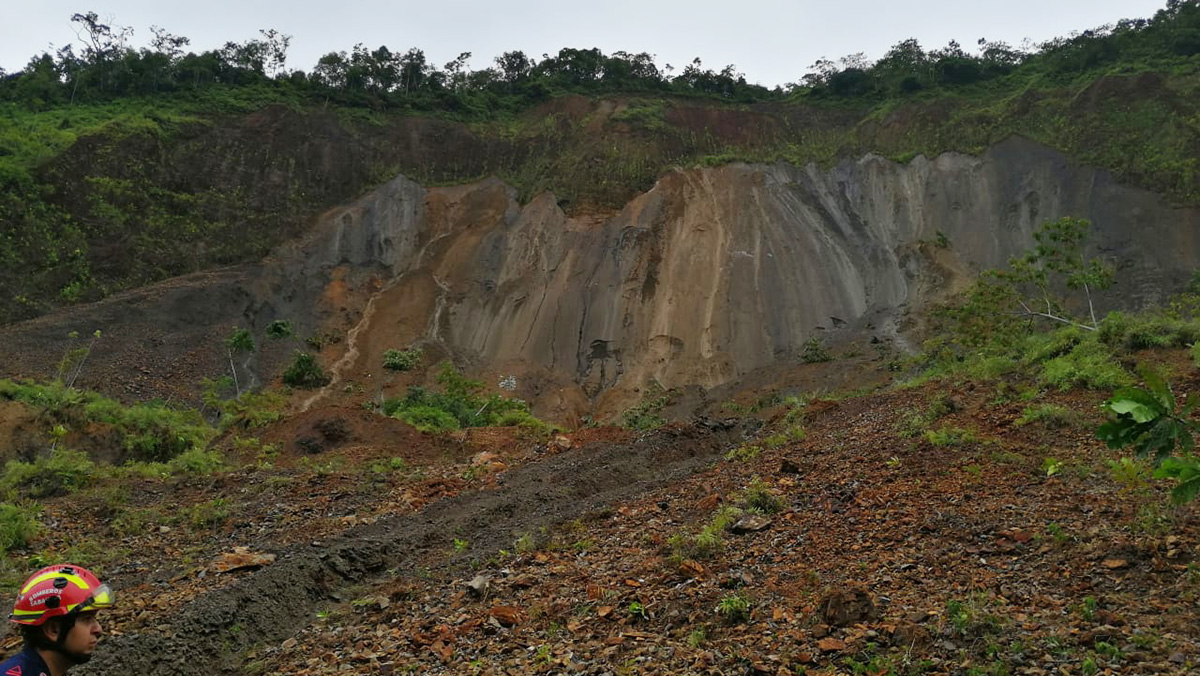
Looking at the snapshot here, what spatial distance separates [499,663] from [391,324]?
24.8m

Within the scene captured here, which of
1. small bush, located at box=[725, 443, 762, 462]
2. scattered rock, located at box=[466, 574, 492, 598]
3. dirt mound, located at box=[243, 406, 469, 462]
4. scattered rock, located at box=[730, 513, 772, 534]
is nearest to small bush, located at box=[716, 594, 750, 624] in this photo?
scattered rock, located at box=[730, 513, 772, 534]

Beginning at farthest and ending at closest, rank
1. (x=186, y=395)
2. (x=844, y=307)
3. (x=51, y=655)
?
1. (x=844, y=307)
2. (x=186, y=395)
3. (x=51, y=655)

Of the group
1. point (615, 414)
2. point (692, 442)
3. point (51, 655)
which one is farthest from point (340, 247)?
point (51, 655)

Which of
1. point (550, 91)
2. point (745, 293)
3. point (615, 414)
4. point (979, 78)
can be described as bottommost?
point (615, 414)

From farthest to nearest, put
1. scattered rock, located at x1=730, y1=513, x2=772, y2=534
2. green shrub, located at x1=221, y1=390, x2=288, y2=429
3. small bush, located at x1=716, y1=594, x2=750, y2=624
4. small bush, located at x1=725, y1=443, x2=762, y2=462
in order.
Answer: green shrub, located at x1=221, y1=390, x2=288, y2=429
small bush, located at x1=725, y1=443, x2=762, y2=462
scattered rock, located at x1=730, y1=513, x2=772, y2=534
small bush, located at x1=716, y1=594, x2=750, y2=624

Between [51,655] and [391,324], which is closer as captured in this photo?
[51,655]

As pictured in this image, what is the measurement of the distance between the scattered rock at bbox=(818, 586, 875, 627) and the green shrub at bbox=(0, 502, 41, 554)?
10.6 m

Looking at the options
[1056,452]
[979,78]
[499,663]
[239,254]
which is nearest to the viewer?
[499,663]

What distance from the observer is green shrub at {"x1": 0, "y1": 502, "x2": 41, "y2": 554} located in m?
11.0

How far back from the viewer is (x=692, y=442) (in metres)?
15.7

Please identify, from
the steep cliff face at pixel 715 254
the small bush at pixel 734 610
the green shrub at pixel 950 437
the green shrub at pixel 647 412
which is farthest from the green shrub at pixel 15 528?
the steep cliff face at pixel 715 254

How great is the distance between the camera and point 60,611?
3283 mm

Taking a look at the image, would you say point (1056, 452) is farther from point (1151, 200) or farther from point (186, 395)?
point (1151, 200)

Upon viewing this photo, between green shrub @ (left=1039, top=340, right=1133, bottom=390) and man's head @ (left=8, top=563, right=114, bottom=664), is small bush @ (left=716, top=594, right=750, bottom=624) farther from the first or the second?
green shrub @ (left=1039, top=340, right=1133, bottom=390)
